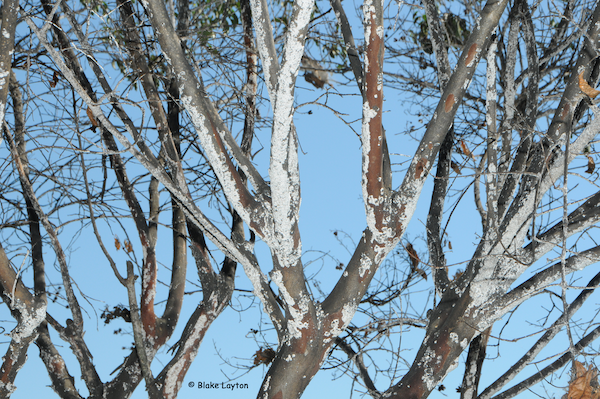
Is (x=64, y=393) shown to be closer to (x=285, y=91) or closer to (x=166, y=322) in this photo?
(x=166, y=322)

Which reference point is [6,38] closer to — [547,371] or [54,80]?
[54,80]

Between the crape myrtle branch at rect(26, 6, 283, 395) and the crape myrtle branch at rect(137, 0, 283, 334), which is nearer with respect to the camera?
the crape myrtle branch at rect(137, 0, 283, 334)

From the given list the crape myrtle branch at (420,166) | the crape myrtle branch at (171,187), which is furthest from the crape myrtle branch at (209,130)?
the crape myrtle branch at (420,166)

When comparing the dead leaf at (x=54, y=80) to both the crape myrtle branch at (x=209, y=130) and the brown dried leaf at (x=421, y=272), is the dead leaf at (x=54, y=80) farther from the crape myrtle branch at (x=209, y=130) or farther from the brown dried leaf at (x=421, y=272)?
the brown dried leaf at (x=421, y=272)

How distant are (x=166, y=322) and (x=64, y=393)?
80cm

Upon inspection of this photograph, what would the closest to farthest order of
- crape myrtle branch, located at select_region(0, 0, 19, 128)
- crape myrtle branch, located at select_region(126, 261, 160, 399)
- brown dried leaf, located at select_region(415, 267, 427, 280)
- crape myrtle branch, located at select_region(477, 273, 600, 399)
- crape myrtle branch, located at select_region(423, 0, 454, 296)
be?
crape myrtle branch, located at select_region(0, 0, 19, 128) < crape myrtle branch, located at select_region(126, 261, 160, 399) < crape myrtle branch, located at select_region(477, 273, 600, 399) < crape myrtle branch, located at select_region(423, 0, 454, 296) < brown dried leaf, located at select_region(415, 267, 427, 280)

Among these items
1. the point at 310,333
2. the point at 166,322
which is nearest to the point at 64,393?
the point at 166,322

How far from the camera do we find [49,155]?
3.82 meters

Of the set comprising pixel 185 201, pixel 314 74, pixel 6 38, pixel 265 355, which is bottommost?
pixel 265 355

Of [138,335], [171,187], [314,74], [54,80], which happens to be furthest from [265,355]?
[54,80]

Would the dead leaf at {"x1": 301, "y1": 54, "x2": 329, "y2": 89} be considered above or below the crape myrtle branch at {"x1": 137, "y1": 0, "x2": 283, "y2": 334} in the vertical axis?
above

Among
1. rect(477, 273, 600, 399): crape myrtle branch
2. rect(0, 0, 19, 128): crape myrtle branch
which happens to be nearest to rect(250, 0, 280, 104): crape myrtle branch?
rect(0, 0, 19, 128): crape myrtle branch

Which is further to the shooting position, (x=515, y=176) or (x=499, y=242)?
(x=515, y=176)

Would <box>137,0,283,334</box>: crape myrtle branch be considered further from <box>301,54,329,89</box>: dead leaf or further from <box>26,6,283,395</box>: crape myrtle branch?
<box>301,54,329,89</box>: dead leaf
